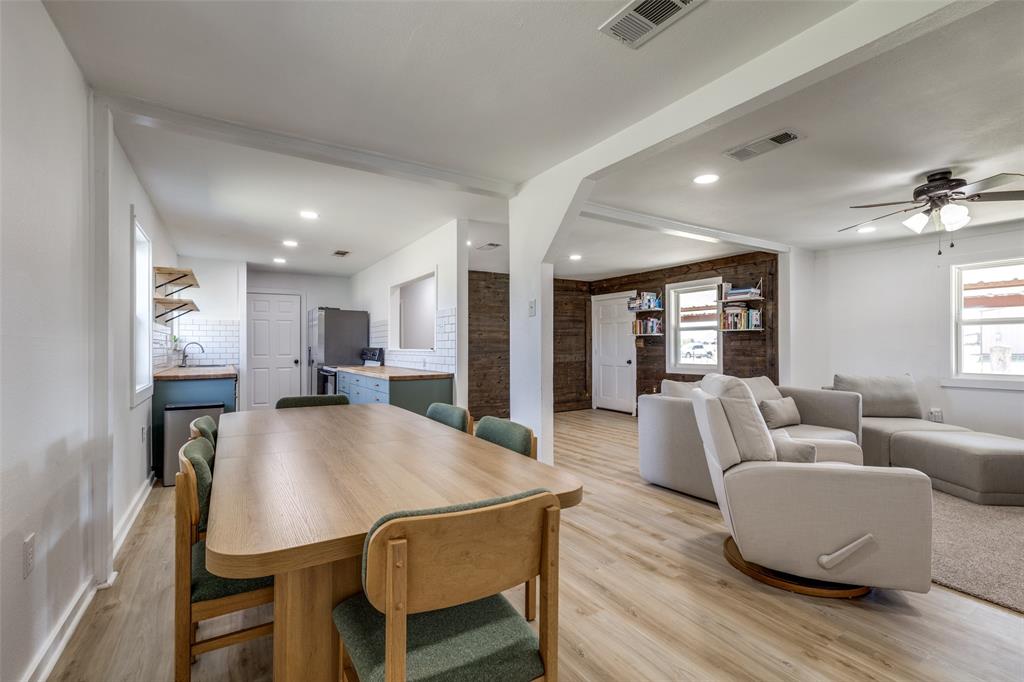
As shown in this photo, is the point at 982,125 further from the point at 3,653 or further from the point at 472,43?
the point at 3,653

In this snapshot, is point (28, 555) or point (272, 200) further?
point (272, 200)

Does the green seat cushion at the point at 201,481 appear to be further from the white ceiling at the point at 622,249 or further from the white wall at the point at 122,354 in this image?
the white ceiling at the point at 622,249

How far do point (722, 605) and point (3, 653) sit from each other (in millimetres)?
2516

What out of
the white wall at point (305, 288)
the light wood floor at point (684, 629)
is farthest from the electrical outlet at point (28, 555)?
the white wall at point (305, 288)

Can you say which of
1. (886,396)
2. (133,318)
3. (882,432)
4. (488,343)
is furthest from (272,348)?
(886,396)

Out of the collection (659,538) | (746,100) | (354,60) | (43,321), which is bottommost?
(659,538)

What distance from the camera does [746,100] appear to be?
2086 millimetres

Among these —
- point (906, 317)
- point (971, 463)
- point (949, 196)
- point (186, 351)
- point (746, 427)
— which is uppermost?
point (949, 196)

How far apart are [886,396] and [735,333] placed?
2080 millimetres

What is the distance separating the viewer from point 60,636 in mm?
1760

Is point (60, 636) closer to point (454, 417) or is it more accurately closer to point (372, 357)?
point (454, 417)

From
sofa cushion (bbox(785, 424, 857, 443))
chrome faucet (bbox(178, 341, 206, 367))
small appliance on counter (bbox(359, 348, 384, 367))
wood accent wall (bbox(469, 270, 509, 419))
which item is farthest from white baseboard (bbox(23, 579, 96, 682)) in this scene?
wood accent wall (bbox(469, 270, 509, 419))

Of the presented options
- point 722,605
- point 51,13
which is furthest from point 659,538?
point 51,13

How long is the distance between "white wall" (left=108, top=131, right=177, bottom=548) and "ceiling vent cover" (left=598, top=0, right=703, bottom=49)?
8.27ft
